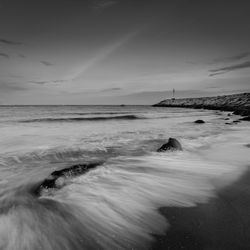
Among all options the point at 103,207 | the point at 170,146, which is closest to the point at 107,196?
the point at 103,207

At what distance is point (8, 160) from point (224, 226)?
5.12 m

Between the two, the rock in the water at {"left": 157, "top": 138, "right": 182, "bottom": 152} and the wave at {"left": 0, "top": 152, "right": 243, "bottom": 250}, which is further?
the rock in the water at {"left": 157, "top": 138, "right": 182, "bottom": 152}

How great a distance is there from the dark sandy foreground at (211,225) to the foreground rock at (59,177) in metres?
1.59

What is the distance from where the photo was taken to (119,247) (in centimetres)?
208

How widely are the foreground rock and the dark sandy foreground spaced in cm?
159

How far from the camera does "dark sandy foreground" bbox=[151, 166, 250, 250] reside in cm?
204

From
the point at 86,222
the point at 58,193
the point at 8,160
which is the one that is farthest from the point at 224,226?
the point at 8,160

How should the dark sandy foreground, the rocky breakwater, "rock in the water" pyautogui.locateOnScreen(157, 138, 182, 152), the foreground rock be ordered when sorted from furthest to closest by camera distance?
the rocky breakwater, "rock in the water" pyautogui.locateOnScreen(157, 138, 182, 152), the foreground rock, the dark sandy foreground

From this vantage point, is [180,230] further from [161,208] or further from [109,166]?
[109,166]

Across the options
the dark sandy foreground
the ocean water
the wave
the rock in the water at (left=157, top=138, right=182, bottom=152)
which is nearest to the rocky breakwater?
the rock in the water at (left=157, top=138, right=182, bottom=152)

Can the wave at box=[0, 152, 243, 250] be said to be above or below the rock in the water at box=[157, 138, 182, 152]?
above

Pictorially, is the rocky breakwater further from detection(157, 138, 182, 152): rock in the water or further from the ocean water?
the ocean water

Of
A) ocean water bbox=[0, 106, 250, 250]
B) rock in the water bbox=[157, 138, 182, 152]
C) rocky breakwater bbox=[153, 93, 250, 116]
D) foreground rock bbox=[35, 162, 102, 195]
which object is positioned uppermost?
foreground rock bbox=[35, 162, 102, 195]

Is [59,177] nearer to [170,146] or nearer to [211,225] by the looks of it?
[211,225]
